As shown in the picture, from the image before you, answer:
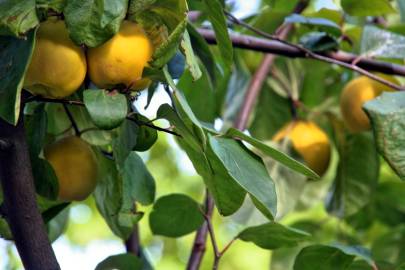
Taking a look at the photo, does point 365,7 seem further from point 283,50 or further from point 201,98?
point 201,98

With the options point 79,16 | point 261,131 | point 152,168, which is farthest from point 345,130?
point 152,168

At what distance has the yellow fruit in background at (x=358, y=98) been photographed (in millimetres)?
1235

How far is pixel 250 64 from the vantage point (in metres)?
1.55

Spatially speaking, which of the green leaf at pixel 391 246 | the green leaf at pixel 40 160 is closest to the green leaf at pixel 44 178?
the green leaf at pixel 40 160

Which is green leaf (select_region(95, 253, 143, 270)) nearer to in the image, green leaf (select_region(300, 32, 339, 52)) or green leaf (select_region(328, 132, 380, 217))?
green leaf (select_region(300, 32, 339, 52))

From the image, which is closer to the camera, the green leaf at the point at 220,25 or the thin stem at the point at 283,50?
the green leaf at the point at 220,25

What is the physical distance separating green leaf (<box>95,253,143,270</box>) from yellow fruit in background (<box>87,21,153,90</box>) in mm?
281

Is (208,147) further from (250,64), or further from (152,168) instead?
(152,168)

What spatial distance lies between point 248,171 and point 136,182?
251 millimetres

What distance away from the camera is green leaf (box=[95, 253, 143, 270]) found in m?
0.93

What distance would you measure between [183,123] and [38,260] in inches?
6.9

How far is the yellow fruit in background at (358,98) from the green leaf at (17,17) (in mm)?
687

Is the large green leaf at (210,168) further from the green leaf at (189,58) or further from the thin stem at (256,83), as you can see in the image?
the thin stem at (256,83)

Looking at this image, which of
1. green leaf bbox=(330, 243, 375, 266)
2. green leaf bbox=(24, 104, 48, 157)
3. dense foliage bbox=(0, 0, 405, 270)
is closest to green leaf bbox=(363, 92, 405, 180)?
dense foliage bbox=(0, 0, 405, 270)
